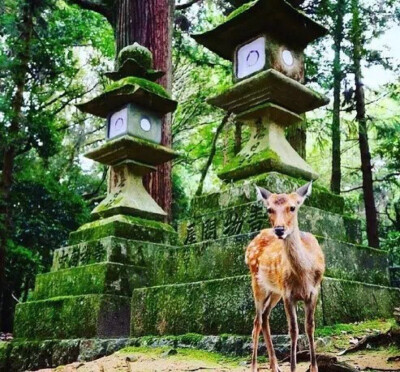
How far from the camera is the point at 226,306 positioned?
4602 mm

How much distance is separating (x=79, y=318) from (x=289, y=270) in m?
3.58

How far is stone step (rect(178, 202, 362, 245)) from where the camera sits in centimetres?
496

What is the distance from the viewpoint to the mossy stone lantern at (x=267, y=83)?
17.8 ft

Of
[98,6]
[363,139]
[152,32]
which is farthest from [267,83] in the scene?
[363,139]

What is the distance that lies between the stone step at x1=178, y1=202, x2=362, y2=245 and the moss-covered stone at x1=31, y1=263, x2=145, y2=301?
99 centimetres

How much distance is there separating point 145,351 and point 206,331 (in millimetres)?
607

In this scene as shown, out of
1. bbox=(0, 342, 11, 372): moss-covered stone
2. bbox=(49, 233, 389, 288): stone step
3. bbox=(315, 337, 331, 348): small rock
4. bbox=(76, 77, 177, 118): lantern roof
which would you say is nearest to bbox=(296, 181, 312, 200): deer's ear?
bbox=(315, 337, 331, 348): small rock

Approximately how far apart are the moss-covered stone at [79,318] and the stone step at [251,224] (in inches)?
45.6

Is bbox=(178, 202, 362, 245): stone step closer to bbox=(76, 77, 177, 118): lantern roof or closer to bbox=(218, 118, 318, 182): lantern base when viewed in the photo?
bbox=(218, 118, 318, 182): lantern base

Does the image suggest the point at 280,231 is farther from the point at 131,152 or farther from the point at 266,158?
the point at 131,152

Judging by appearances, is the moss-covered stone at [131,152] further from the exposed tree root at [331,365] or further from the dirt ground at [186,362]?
the exposed tree root at [331,365]

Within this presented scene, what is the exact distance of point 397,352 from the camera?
3.80m

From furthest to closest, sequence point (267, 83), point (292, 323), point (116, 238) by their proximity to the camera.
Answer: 1. point (116, 238)
2. point (267, 83)
3. point (292, 323)

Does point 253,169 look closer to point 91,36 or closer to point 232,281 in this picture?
point 232,281
